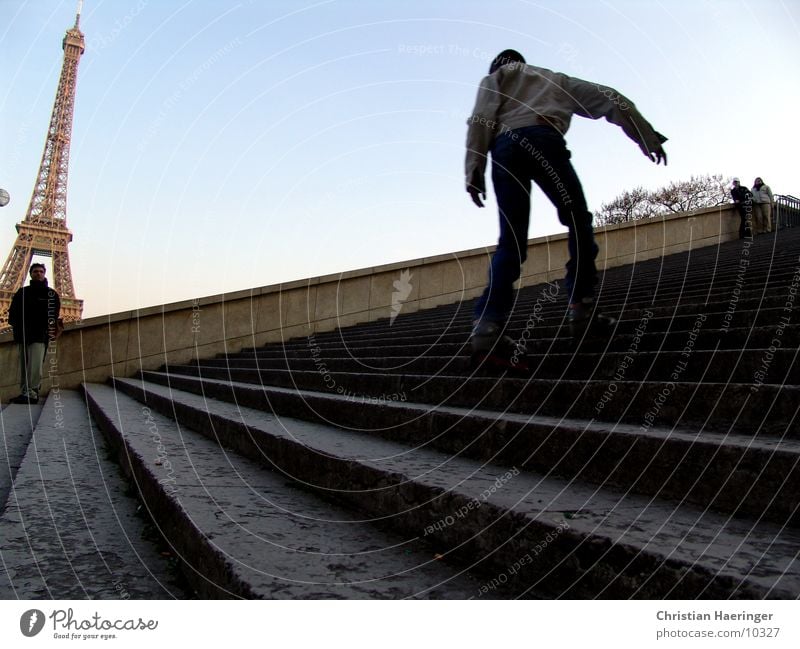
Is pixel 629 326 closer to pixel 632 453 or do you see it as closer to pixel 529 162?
pixel 529 162

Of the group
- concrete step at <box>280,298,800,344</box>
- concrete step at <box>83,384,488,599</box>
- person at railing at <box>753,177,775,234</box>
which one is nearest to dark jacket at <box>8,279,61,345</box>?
concrete step at <box>280,298,800,344</box>

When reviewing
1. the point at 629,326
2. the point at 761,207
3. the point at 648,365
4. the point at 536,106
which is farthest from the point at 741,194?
the point at 648,365

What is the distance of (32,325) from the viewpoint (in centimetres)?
716

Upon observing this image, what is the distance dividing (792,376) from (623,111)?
190 cm

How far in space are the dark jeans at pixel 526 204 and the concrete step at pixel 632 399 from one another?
1.56 feet

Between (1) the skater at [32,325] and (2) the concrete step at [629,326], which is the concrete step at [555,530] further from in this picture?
(1) the skater at [32,325]

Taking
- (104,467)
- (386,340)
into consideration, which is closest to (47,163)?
(386,340)

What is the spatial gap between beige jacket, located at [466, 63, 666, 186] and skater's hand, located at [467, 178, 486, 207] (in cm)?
3

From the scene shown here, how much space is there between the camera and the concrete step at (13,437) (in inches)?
129

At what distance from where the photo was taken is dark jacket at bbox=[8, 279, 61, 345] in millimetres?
7152

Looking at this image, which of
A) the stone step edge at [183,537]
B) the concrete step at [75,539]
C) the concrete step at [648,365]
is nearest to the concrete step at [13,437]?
the concrete step at [75,539]

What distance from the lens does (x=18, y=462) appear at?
376cm

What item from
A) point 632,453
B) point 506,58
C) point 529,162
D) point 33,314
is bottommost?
point 632,453

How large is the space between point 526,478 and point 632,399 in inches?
24.6
